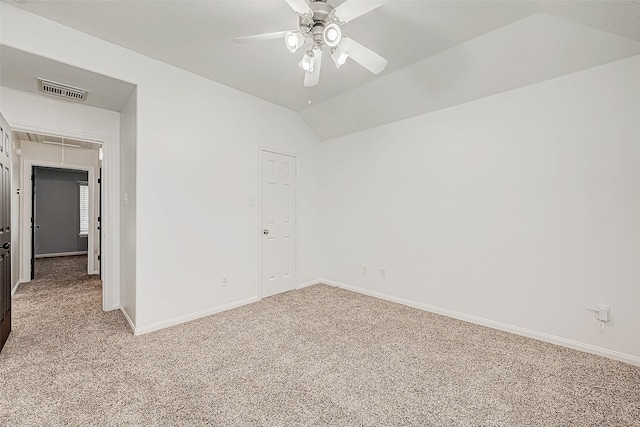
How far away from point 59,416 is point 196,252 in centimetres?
172

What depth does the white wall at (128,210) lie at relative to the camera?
113 inches

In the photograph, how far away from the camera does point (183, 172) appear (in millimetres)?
3111

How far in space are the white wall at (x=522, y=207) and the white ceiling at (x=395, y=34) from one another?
0.31 m

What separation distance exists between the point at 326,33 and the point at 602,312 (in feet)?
10.4

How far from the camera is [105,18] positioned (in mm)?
2266

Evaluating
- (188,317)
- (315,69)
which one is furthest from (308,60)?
(188,317)

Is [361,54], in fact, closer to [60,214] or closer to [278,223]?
[278,223]

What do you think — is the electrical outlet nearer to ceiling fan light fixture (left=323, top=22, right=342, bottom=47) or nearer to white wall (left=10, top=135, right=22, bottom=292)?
ceiling fan light fixture (left=323, top=22, right=342, bottom=47)

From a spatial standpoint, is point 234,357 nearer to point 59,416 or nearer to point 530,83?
point 59,416

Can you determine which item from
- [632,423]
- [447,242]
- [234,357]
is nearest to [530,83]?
[447,242]

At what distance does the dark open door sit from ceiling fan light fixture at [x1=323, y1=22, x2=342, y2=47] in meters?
3.04

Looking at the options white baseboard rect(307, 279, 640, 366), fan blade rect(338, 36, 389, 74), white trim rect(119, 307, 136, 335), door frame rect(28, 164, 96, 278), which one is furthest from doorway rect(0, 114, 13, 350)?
white baseboard rect(307, 279, 640, 366)

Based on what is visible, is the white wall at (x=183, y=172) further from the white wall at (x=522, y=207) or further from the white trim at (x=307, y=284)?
the white wall at (x=522, y=207)

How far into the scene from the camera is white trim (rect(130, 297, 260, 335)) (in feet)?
9.21
